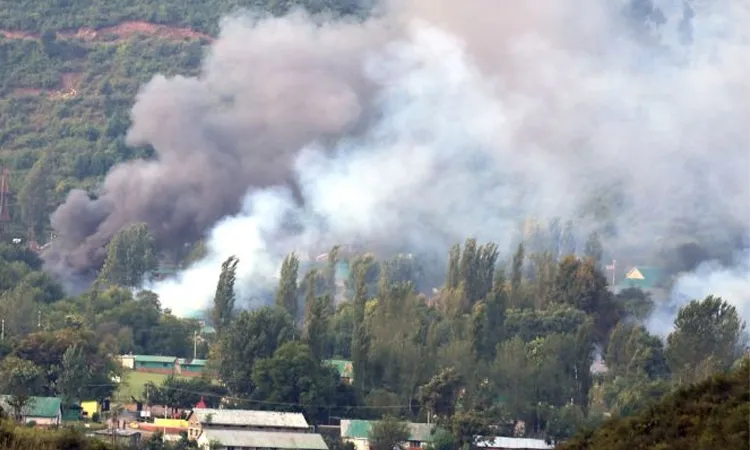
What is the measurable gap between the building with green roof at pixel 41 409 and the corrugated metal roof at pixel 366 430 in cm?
752

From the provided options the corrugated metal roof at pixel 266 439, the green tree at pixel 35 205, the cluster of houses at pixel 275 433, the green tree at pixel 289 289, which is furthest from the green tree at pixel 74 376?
the green tree at pixel 35 205

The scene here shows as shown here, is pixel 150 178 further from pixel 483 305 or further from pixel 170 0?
pixel 170 0

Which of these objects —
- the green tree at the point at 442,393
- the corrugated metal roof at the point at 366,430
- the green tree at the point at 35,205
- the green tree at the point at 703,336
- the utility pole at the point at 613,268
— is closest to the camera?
the corrugated metal roof at the point at 366,430

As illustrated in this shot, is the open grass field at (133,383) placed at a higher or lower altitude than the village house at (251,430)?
higher

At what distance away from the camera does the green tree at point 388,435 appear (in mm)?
56031

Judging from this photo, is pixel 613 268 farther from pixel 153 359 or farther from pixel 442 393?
pixel 442 393

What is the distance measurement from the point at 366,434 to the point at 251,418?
120 inches

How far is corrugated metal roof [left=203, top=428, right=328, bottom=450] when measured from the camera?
54.8 m

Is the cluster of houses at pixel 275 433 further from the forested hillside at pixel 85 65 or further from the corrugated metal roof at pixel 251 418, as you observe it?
the forested hillside at pixel 85 65

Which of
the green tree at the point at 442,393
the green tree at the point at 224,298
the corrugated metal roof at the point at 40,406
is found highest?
the green tree at the point at 224,298

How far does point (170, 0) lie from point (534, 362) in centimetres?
5733

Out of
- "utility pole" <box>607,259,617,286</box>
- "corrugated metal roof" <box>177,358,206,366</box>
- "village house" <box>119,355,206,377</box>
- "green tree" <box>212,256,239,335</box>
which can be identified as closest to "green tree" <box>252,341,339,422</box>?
"village house" <box>119,355,206,377</box>

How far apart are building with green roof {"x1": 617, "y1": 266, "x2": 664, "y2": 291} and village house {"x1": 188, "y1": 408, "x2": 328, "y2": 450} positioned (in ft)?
73.3

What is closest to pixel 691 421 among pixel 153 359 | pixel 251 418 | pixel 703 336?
pixel 251 418
